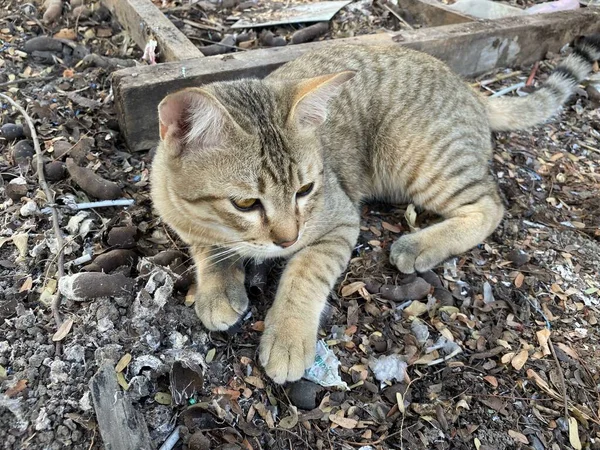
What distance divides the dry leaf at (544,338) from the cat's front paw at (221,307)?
141cm

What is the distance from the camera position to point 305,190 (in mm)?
2342

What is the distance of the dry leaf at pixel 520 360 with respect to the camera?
→ 231cm

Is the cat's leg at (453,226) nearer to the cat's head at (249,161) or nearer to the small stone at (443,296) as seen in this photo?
the small stone at (443,296)

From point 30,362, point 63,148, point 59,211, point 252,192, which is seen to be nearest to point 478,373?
point 252,192

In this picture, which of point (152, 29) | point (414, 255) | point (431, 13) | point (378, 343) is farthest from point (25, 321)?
point (431, 13)

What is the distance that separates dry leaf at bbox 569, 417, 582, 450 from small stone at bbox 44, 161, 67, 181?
113 inches

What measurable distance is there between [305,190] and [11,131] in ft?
6.86

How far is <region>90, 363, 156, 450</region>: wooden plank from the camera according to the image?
1.76 metres

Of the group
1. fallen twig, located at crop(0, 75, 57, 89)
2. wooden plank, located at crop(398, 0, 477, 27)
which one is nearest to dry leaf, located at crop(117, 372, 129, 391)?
fallen twig, located at crop(0, 75, 57, 89)

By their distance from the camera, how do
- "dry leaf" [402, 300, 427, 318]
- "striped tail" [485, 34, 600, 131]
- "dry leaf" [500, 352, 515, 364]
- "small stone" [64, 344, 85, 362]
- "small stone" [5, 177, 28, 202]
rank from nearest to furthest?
1. "small stone" [64, 344, 85, 362]
2. "dry leaf" [500, 352, 515, 364]
3. "dry leaf" [402, 300, 427, 318]
4. "small stone" [5, 177, 28, 202]
5. "striped tail" [485, 34, 600, 131]

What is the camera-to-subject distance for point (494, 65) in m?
4.34

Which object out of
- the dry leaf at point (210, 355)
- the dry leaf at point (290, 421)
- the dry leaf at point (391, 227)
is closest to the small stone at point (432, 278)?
the dry leaf at point (391, 227)

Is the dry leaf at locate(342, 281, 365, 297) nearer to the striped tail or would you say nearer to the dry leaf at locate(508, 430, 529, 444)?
the dry leaf at locate(508, 430, 529, 444)

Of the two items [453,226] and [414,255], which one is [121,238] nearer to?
[414,255]
